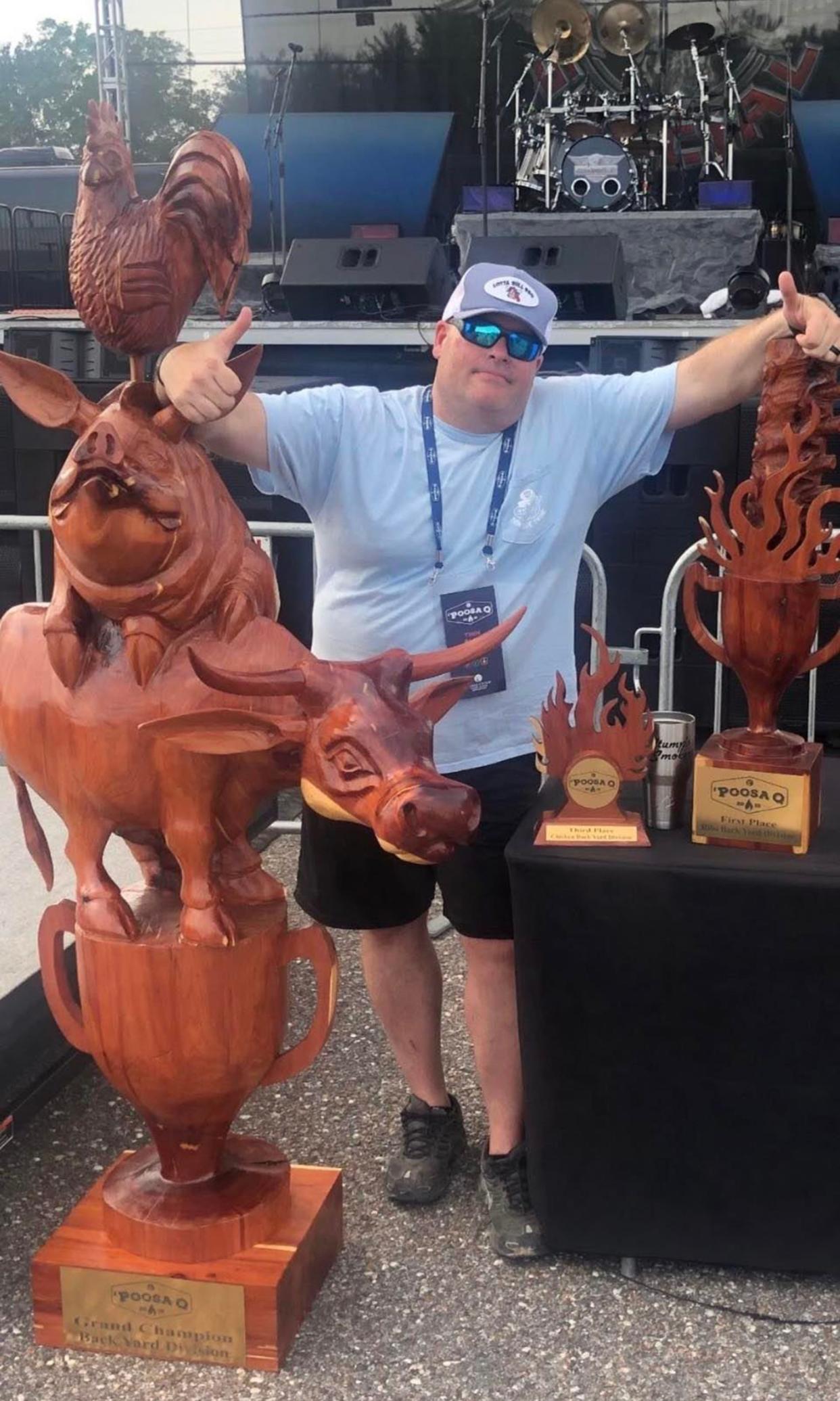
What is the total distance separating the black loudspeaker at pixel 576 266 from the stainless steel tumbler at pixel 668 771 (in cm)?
567

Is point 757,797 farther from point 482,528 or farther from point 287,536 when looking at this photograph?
point 287,536

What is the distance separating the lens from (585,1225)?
242 centimetres

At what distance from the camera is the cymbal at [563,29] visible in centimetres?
1102

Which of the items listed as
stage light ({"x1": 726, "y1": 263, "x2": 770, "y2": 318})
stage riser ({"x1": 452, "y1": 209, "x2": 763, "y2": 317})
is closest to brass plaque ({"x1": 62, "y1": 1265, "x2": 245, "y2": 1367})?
stage light ({"x1": 726, "y1": 263, "x2": 770, "y2": 318})

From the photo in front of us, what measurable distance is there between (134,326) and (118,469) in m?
0.25

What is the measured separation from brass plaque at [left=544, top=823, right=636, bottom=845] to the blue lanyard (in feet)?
1.68

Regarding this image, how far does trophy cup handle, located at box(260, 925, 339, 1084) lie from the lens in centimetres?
214

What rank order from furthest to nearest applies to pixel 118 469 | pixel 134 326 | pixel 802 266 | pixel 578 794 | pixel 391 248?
pixel 802 266
pixel 391 248
pixel 578 794
pixel 134 326
pixel 118 469

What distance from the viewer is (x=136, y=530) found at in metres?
1.83

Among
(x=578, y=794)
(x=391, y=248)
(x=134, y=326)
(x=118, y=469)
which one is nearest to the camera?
(x=118, y=469)

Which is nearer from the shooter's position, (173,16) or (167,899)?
(167,899)

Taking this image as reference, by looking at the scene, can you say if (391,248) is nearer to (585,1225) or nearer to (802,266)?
(802,266)

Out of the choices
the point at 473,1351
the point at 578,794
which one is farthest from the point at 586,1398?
the point at 578,794

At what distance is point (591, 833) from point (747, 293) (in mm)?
6910
